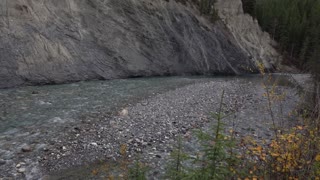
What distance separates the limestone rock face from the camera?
1779 inches

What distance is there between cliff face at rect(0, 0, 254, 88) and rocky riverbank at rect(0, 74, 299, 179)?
9076mm

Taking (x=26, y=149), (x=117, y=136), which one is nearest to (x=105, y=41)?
(x=117, y=136)

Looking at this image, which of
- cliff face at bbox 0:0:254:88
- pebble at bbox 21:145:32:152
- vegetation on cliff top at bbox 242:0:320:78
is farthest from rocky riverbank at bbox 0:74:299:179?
vegetation on cliff top at bbox 242:0:320:78

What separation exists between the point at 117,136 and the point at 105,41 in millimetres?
17338

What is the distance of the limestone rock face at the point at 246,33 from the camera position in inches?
1779

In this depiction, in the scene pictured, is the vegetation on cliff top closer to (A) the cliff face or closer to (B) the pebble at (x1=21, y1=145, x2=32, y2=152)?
(A) the cliff face

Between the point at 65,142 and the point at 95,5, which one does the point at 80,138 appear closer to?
the point at 65,142

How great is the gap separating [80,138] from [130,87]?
38.3 feet

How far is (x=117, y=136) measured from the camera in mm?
10812

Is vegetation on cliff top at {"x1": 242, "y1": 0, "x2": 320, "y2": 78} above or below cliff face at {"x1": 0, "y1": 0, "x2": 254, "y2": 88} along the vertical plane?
above

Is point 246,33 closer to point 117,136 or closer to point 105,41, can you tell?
point 105,41

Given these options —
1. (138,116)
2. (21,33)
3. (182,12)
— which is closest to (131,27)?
(182,12)

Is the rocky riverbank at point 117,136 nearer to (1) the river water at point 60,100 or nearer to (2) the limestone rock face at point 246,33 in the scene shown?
(1) the river water at point 60,100

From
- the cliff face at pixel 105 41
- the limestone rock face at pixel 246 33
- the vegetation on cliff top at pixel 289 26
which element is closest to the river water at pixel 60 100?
the cliff face at pixel 105 41
